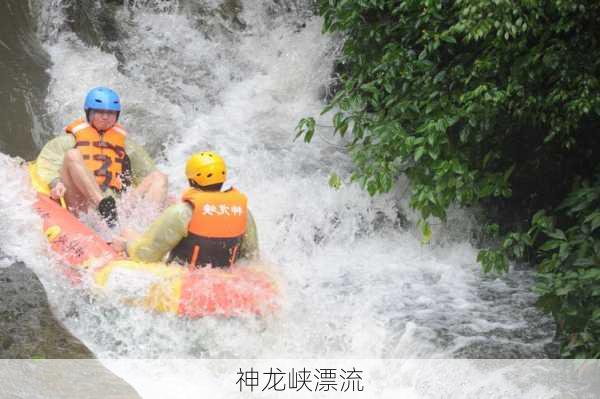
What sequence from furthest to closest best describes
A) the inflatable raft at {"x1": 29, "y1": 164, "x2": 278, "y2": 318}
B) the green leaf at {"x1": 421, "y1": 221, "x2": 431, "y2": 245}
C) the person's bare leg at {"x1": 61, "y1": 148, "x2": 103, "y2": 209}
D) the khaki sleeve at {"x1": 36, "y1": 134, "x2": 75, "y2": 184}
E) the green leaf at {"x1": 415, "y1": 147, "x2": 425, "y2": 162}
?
the khaki sleeve at {"x1": 36, "y1": 134, "x2": 75, "y2": 184} < the green leaf at {"x1": 421, "y1": 221, "x2": 431, "y2": 245} < the person's bare leg at {"x1": 61, "y1": 148, "x2": 103, "y2": 209} < the green leaf at {"x1": 415, "y1": 147, "x2": 425, "y2": 162} < the inflatable raft at {"x1": 29, "y1": 164, "x2": 278, "y2": 318}

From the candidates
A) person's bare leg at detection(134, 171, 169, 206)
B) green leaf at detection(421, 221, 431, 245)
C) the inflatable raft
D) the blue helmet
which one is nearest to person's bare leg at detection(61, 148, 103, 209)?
person's bare leg at detection(134, 171, 169, 206)

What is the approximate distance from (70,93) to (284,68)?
244cm

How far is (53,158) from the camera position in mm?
6043

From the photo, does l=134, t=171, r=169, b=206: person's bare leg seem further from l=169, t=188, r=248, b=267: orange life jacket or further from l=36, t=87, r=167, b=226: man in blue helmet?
l=169, t=188, r=248, b=267: orange life jacket

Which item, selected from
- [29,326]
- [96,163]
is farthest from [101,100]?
[29,326]

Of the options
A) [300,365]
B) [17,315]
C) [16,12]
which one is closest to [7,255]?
[17,315]

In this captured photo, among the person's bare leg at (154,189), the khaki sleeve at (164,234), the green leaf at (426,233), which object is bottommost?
the khaki sleeve at (164,234)

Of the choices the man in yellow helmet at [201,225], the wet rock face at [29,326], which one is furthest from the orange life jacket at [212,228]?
the wet rock face at [29,326]

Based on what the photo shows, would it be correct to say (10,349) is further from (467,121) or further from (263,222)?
(467,121)

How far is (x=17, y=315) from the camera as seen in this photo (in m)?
4.49

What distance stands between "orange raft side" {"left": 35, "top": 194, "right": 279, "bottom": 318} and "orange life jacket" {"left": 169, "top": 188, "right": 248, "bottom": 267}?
0.09 metres

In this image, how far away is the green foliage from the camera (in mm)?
4453

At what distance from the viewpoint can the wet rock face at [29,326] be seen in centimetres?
427

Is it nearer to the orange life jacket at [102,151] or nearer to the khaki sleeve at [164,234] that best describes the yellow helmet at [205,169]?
the khaki sleeve at [164,234]
